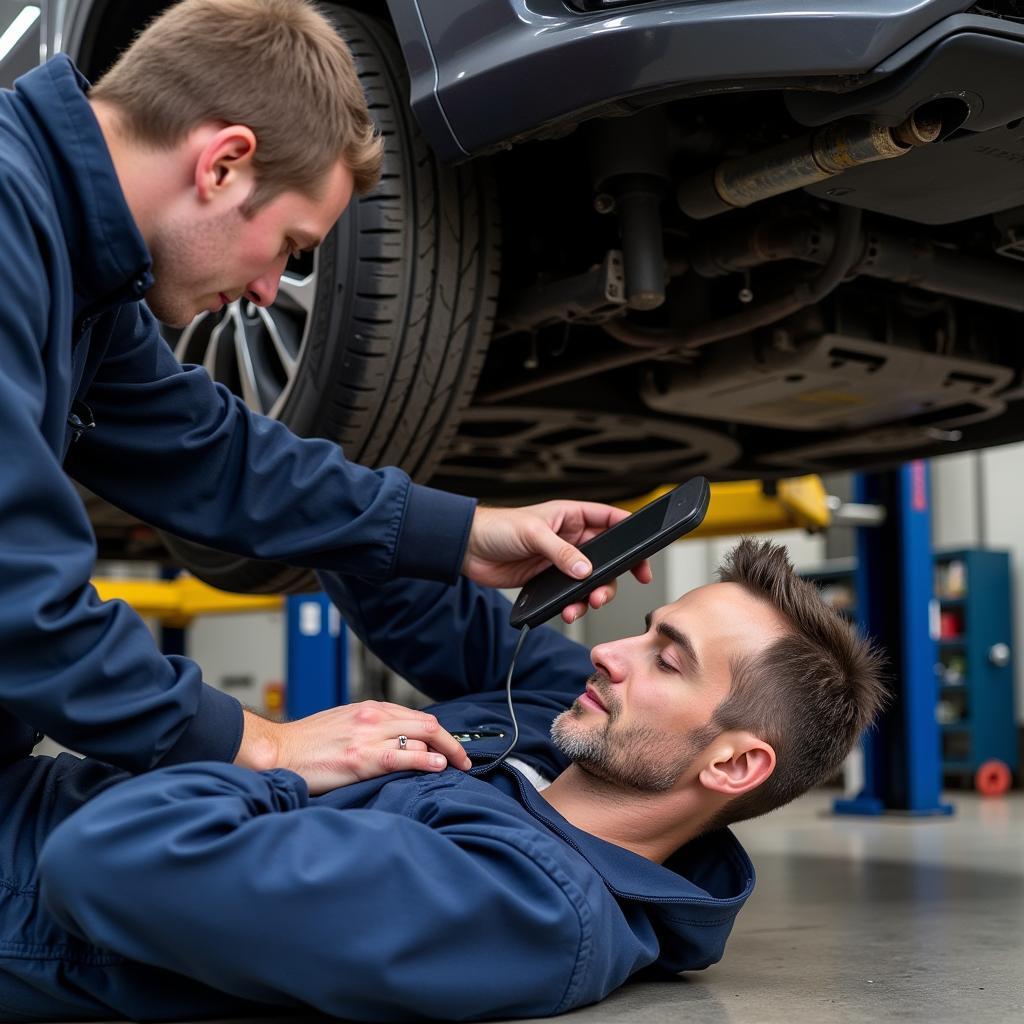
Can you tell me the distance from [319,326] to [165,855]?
0.97 meters

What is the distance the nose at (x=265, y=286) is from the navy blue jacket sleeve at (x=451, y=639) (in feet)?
1.80

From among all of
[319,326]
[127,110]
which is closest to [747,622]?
[319,326]

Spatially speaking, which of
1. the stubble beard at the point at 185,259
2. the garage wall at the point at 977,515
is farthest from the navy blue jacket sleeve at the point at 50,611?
the garage wall at the point at 977,515

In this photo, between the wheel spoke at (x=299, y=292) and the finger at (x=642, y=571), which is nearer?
the finger at (x=642, y=571)

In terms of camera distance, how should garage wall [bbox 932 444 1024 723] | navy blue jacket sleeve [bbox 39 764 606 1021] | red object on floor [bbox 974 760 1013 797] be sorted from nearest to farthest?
navy blue jacket sleeve [bbox 39 764 606 1021]
red object on floor [bbox 974 760 1013 797]
garage wall [bbox 932 444 1024 723]

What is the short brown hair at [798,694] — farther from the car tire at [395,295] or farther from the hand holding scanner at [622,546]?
the car tire at [395,295]

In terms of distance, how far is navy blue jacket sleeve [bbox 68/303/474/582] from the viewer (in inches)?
61.9

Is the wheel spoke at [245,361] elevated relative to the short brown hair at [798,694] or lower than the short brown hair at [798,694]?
elevated

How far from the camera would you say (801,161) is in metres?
1.61

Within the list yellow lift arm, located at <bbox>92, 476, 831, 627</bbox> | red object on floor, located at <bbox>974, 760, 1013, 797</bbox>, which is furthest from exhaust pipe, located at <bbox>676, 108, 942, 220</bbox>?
red object on floor, located at <bbox>974, 760, 1013, 797</bbox>

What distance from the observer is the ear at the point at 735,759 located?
4.87ft

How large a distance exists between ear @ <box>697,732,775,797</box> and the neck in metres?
0.03

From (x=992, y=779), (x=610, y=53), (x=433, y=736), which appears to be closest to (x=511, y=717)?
(x=433, y=736)

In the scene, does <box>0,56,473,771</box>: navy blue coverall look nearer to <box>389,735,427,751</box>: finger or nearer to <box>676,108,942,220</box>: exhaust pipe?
<box>389,735,427,751</box>: finger
